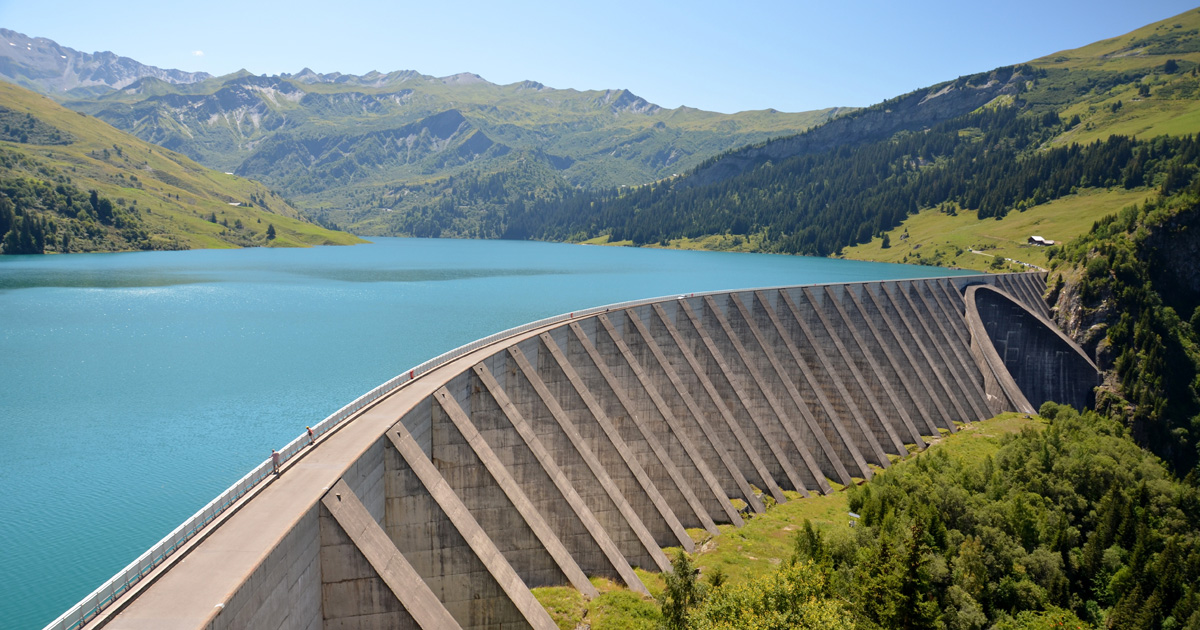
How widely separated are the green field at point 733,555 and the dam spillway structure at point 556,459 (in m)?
0.81

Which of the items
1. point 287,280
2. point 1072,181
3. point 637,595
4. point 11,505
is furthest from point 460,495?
point 1072,181

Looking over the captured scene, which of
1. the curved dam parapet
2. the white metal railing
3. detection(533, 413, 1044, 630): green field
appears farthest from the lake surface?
the curved dam parapet

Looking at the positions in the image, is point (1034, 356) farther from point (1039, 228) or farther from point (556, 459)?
point (1039, 228)

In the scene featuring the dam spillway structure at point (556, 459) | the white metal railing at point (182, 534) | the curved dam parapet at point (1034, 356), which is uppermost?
the white metal railing at point (182, 534)

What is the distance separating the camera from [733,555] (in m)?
37.9

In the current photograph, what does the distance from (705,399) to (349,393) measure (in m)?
31.9

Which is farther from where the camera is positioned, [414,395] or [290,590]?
[414,395]

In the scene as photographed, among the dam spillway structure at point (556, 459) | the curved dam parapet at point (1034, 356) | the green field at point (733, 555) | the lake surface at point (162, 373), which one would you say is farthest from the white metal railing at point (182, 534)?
the curved dam parapet at point (1034, 356)

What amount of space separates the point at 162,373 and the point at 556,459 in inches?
1956

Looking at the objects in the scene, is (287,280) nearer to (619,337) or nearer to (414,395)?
(619,337)

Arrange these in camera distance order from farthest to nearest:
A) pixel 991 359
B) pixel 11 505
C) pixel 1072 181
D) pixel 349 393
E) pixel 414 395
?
pixel 1072 181
pixel 991 359
pixel 349 393
pixel 11 505
pixel 414 395

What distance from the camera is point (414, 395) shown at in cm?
2814

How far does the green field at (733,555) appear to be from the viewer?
1106 inches

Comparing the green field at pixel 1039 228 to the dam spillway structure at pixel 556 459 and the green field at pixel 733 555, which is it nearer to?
the dam spillway structure at pixel 556 459
